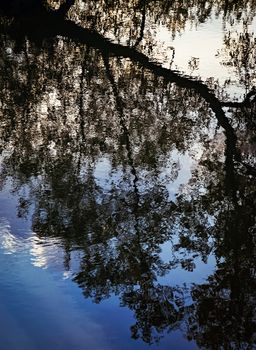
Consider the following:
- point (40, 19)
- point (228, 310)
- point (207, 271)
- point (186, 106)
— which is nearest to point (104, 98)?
point (186, 106)

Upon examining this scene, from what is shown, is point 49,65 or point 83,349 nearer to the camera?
point 83,349

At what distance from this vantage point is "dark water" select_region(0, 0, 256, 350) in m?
5.30

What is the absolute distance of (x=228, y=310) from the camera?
557cm

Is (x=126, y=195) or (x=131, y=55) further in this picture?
(x=131, y=55)

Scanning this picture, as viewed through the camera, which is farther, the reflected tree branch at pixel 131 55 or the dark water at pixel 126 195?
the reflected tree branch at pixel 131 55

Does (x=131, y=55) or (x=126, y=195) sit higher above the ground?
(x=131, y=55)

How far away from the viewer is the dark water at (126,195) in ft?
17.4

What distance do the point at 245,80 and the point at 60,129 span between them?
5.88 metres

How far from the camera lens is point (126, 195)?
26.5 feet

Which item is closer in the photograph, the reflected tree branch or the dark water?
the dark water

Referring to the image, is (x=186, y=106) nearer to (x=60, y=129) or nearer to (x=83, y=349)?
(x=60, y=129)

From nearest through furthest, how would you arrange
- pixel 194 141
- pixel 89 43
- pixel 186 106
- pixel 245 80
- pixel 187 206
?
pixel 187 206
pixel 194 141
pixel 186 106
pixel 245 80
pixel 89 43

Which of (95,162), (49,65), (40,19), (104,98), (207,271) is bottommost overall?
(207,271)

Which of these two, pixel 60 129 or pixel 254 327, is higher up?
pixel 60 129
